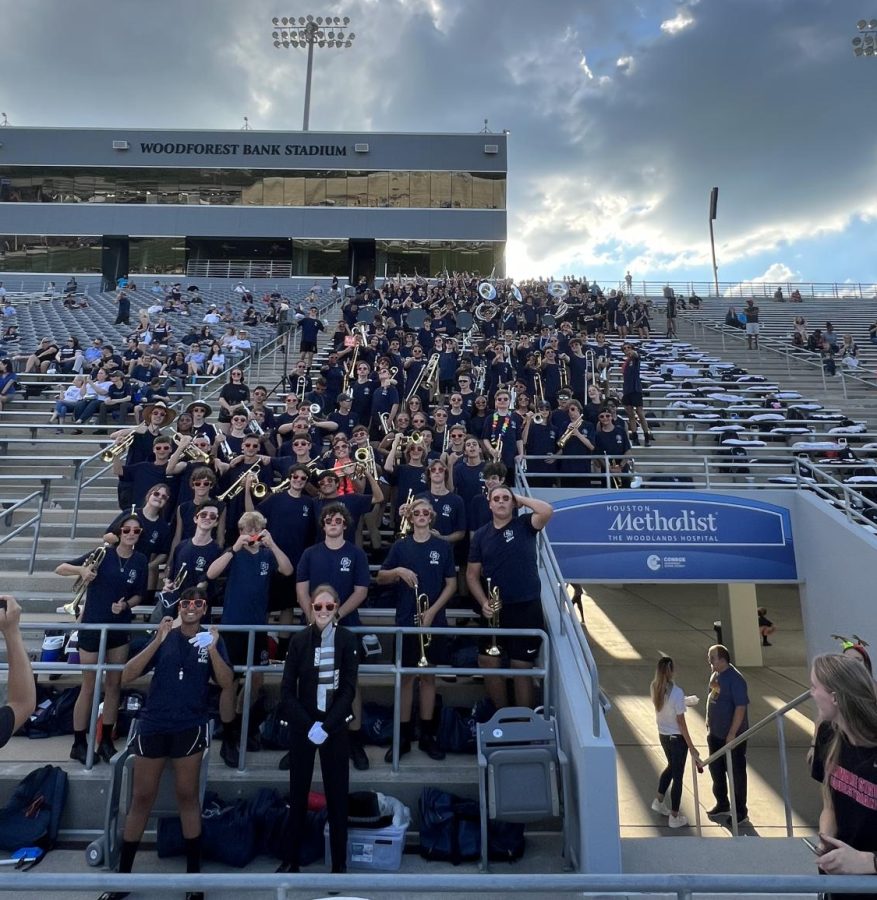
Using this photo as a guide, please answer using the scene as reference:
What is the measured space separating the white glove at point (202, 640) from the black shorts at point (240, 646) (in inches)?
28.3

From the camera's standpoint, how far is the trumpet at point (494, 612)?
4598 mm

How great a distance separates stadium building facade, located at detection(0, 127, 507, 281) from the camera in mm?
33438

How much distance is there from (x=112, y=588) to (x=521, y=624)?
9.91 feet

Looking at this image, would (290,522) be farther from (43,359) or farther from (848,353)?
(848,353)

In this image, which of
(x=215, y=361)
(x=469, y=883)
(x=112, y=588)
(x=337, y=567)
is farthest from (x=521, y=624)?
(x=215, y=361)

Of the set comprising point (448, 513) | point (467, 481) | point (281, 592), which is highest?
point (467, 481)

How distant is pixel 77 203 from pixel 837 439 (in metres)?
37.8

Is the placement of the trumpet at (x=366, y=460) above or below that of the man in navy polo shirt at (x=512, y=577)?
above

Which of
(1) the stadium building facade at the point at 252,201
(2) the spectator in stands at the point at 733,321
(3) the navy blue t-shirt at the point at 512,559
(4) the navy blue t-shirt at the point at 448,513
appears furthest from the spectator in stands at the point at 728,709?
(1) the stadium building facade at the point at 252,201

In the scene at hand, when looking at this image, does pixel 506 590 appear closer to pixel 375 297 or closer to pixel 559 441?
pixel 559 441

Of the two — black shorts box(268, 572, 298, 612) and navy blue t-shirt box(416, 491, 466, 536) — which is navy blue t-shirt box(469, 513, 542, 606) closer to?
navy blue t-shirt box(416, 491, 466, 536)

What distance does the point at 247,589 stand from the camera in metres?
4.62

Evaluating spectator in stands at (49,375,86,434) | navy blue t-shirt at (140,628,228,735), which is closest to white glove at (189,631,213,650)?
navy blue t-shirt at (140,628,228,735)

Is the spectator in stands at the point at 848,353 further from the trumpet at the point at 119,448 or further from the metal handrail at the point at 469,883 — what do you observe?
the metal handrail at the point at 469,883
